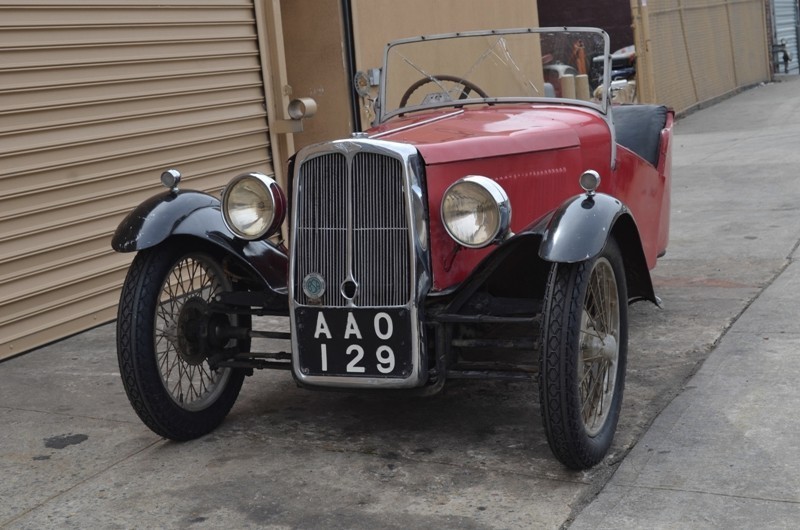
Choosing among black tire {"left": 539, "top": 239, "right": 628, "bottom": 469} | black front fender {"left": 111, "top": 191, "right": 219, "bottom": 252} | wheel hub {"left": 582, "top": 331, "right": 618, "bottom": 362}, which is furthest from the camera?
black front fender {"left": 111, "top": 191, "right": 219, "bottom": 252}

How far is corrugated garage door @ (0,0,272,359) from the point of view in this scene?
20.7ft


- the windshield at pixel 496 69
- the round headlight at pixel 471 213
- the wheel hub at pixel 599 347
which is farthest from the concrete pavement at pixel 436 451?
the windshield at pixel 496 69

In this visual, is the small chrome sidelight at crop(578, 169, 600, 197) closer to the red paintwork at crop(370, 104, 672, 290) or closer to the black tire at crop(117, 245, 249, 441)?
the red paintwork at crop(370, 104, 672, 290)

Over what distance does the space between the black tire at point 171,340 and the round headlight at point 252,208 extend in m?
0.29

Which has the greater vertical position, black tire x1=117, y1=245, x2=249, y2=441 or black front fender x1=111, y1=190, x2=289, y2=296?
black front fender x1=111, y1=190, x2=289, y2=296

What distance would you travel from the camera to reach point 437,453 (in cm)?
430

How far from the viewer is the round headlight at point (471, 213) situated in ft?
13.6

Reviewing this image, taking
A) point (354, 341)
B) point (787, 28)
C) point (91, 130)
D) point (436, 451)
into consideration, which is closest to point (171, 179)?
point (354, 341)

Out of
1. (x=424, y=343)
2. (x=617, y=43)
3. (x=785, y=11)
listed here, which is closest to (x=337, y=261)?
(x=424, y=343)

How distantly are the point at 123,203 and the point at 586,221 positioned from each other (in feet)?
12.9

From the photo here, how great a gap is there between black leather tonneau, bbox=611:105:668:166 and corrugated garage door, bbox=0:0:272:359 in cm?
297

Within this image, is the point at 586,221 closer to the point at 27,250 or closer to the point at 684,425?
the point at 684,425

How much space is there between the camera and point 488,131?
4848 mm

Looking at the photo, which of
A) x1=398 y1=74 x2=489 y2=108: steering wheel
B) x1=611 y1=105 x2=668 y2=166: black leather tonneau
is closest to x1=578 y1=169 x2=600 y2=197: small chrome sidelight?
x1=398 y1=74 x2=489 y2=108: steering wheel
